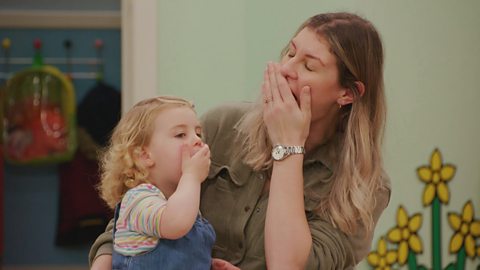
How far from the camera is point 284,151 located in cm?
168

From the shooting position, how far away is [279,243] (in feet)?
5.40

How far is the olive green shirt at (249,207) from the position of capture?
67.3 inches

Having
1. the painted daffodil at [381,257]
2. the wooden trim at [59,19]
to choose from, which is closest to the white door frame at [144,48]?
the painted daffodil at [381,257]

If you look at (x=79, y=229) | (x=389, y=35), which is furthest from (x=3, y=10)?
(x=389, y=35)

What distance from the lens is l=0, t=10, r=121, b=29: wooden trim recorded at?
527cm

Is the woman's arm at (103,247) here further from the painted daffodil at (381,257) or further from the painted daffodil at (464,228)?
the painted daffodil at (464,228)

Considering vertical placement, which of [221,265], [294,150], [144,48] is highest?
[144,48]

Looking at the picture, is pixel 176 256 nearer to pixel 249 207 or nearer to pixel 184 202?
pixel 184 202

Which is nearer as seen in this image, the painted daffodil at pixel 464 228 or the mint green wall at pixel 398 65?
the mint green wall at pixel 398 65

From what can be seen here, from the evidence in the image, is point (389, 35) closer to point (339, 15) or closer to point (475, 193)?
point (475, 193)

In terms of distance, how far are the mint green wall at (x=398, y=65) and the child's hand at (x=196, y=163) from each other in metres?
1.52

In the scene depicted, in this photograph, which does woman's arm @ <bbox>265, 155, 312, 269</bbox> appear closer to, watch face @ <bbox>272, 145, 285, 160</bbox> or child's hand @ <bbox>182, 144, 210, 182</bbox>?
watch face @ <bbox>272, 145, 285, 160</bbox>

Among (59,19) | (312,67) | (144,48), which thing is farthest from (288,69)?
(59,19)

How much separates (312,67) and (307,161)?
0.79 feet
